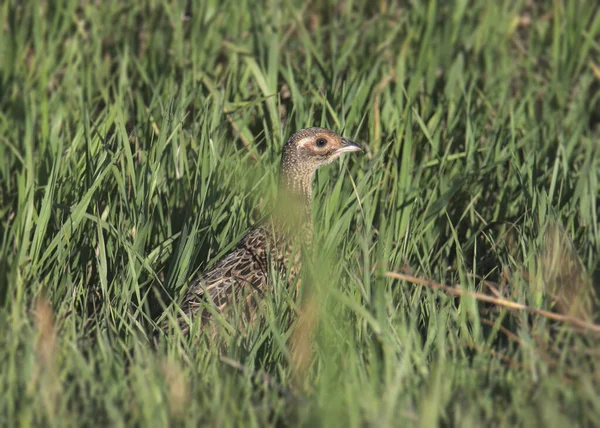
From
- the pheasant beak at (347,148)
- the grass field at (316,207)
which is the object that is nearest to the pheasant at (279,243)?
the pheasant beak at (347,148)

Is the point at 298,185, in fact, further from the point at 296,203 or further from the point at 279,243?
the point at 279,243

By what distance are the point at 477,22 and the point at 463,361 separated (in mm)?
4273

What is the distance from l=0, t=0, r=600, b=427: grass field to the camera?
3.16 metres

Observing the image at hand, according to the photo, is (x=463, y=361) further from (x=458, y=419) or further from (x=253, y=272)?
(x=253, y=272)

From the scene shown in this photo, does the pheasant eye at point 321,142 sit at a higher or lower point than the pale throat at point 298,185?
higher

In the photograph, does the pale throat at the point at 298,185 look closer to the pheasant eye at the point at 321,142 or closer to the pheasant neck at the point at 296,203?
the pheasant neck at the point at 296,203

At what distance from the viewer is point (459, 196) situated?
5.31 metres

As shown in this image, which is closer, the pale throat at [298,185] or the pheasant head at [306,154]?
the pale throat at [298,185]

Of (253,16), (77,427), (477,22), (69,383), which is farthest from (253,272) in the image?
(477,22)

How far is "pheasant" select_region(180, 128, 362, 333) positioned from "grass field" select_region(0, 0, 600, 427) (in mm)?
121

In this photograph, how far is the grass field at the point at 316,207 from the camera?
3156 mm

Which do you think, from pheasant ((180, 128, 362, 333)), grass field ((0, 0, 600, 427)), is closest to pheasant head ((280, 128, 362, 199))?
pheasant ((180, 128, 362, 333))

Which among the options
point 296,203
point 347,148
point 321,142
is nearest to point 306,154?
point 321,142

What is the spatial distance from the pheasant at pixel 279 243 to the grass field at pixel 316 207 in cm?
12
